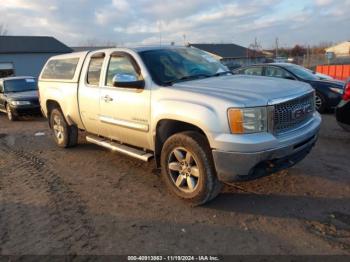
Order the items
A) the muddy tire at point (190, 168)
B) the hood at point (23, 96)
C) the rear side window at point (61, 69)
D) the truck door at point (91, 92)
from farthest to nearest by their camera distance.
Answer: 1. the hood at point (23, 96)
2. the rear side window at point (61, 69)
3. the truck door at point (91, 92)
4. the muddy tire at point (190, 168)

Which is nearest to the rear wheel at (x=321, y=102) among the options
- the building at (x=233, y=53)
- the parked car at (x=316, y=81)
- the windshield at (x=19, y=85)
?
the parked car at (x=316, y=81)

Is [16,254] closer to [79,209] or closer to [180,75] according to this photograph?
[79,209]

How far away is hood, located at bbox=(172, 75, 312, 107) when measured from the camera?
411cm

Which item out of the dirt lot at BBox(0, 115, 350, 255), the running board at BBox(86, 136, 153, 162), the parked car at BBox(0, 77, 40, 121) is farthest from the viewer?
Result: the parked car at BBox(0, 77, 40, 121)

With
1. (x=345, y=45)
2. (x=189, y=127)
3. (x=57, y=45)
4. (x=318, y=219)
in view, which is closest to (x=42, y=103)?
(x=189, y=127)

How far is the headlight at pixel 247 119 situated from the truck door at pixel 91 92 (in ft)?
8.93

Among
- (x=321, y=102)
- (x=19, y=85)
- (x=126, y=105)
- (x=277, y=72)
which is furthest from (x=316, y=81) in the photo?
(x=19, y=85)

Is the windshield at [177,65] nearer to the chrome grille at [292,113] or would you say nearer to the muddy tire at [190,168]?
the muddy tire at [190,168]

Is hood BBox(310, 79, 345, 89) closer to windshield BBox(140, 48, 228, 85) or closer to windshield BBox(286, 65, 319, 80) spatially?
windshield BBox(286, 65, 319, 80)

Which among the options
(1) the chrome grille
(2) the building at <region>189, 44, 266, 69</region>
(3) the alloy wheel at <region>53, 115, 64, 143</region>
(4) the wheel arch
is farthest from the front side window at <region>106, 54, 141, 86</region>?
(2) the building at <region>189, 44, 266, 69</region>

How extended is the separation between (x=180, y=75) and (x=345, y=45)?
3575 inches

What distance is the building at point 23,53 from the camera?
116 feet

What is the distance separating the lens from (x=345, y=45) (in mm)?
85562

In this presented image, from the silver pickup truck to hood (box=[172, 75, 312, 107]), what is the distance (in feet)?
0.04
